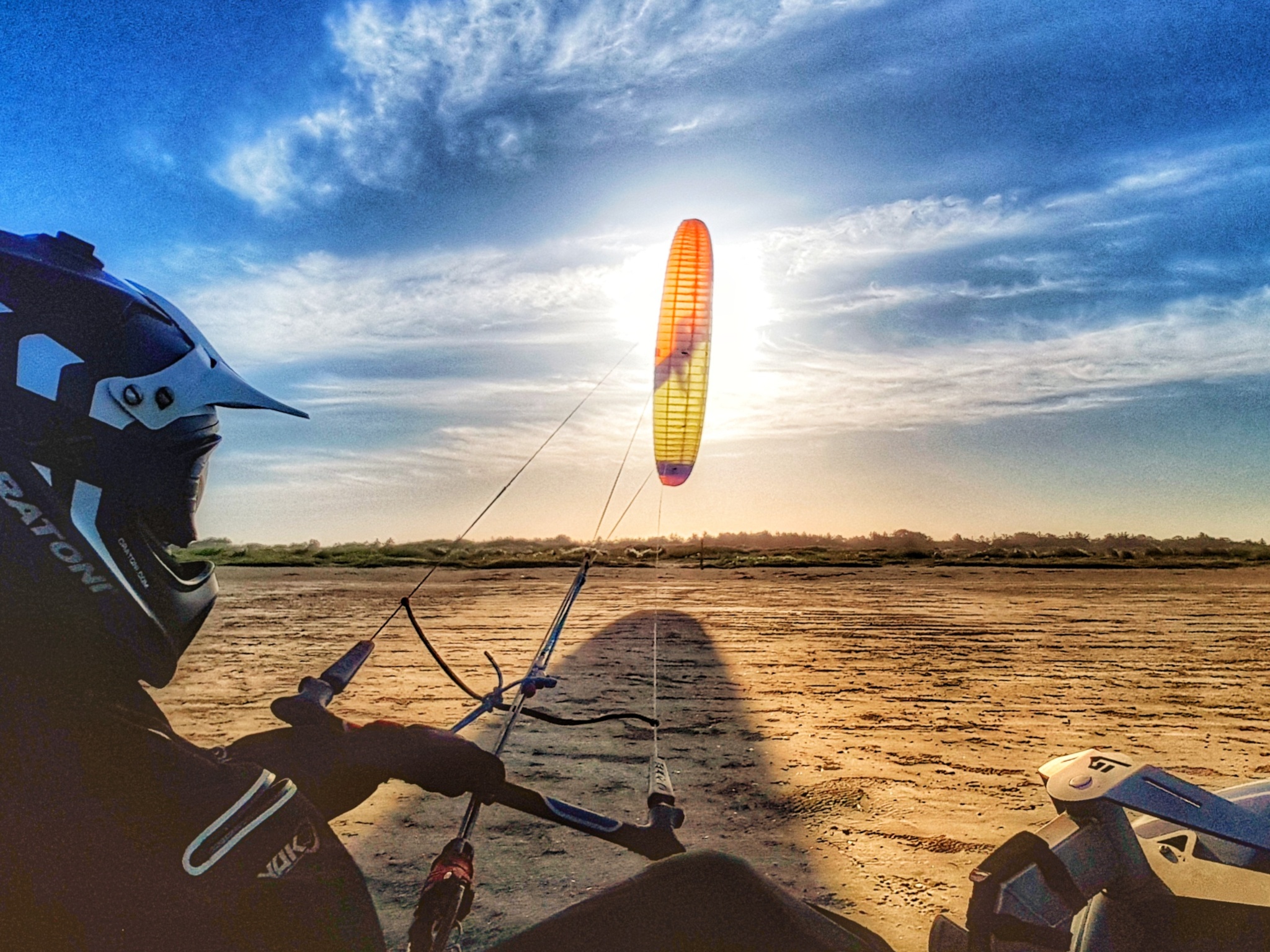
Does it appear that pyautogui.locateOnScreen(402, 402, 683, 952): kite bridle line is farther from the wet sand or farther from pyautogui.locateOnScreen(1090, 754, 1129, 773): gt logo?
the wet sand

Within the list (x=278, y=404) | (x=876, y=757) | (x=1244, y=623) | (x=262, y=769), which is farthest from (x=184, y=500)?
(x=1244, y=623)

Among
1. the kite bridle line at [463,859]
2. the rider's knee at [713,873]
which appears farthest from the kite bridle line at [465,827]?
the rider's knee at [713,873]

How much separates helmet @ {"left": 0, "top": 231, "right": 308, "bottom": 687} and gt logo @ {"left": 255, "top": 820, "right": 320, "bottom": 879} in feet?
1.43

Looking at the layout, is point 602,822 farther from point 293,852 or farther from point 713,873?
point 293,852

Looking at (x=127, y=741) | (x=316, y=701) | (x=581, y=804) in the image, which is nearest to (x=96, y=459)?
(x=127, y=741)

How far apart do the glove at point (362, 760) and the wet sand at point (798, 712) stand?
216 centimetres

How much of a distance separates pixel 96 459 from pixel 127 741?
586mm

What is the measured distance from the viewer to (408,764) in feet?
5.95

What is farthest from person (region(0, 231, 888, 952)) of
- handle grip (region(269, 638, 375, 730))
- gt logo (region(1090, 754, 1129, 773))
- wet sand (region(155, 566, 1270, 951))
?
wet sand (region(155, 566, 1270, 951))

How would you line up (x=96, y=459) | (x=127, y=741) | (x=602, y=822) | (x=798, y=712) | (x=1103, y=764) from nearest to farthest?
1. (x=127, y=741)
2. (x=96, y=459)
3. (x=1103, y=764)
4. (x=602, y=822)
5. (x=798, y=712)

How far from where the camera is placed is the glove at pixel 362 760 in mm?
1762

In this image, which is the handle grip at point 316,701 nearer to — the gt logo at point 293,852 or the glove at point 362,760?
the glove at point 362,760

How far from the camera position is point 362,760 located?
1.78m

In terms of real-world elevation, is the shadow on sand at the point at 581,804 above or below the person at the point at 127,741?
below
